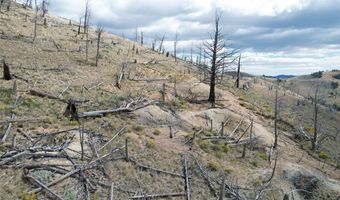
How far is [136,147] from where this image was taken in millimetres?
22906

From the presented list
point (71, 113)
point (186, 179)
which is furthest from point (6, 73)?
point (186, 179)

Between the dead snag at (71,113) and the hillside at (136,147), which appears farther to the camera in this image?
the dead snag at (71,113)

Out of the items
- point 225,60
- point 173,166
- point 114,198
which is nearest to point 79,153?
point 114,198

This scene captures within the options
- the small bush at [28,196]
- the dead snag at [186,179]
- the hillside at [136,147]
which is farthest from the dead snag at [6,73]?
the small bush at [28,196]

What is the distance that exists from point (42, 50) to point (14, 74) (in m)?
14.7

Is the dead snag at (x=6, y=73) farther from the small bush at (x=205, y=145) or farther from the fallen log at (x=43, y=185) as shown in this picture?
the fallen log at (x=43, y=185)

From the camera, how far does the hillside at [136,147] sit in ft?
60.4

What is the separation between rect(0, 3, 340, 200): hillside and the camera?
1841 cm

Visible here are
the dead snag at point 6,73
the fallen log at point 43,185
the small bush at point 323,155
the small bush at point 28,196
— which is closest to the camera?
the small bush at point 28,196

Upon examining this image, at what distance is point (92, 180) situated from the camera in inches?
736

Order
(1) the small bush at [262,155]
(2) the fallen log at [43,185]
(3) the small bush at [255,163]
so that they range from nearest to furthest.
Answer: (2) the fallen log at [43,185]
(3) the small bush at [255,163]
(1) the small bush at [262,155]

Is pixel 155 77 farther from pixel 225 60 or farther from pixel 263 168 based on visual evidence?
pixel 263 168

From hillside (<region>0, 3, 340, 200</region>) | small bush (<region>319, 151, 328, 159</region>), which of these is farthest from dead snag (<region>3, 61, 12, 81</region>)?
small bush (<region>319, 151, 328, 159</region>)

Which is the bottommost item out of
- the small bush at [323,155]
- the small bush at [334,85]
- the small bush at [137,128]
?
the small bush at [323,155]
